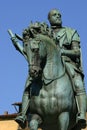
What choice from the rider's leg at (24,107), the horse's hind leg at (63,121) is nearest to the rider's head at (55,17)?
the rider's leg at (24,107)

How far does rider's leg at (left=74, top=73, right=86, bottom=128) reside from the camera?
→ 14.3 metres

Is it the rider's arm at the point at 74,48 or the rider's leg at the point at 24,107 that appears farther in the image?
the rider's arm at the point at 74,48

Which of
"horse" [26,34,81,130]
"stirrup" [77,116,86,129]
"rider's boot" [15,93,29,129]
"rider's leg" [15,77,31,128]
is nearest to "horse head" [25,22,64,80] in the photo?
"horse" [26,34,81,130]

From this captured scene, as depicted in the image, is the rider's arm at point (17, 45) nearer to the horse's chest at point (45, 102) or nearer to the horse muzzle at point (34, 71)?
the horse muzzle at point (34, 71)

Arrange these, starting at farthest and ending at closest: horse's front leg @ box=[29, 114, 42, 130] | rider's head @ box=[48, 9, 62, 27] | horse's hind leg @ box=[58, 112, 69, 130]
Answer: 1. rider's head @ box=[48, 9, 62, 27]
2. horse's front leg @ box=[29, 114, 42, 130]
3. horse's hind leg @ box=[58, 112, 69, 130]

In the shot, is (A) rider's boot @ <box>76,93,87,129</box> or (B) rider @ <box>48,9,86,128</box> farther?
(B) rider @ <box>48,9,86,128</box>

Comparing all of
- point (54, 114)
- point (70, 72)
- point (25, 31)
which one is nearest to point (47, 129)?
point (54, 114)

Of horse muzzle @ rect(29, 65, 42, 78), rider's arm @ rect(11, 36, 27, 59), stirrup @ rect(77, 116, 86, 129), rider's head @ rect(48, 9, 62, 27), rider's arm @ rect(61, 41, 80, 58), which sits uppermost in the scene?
rider's head @ rect(48, 9, 62, 27)

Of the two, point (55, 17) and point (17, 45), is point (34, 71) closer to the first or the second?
point (17, 45)

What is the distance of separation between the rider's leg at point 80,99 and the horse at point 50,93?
14 centimetres

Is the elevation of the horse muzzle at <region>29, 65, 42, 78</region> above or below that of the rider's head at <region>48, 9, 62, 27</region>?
below

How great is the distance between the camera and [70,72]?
14.7 m

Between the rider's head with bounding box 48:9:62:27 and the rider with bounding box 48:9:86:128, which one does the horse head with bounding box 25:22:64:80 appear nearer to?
the rider with bounding box 48:9:86:128

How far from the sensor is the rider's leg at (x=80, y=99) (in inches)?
562
